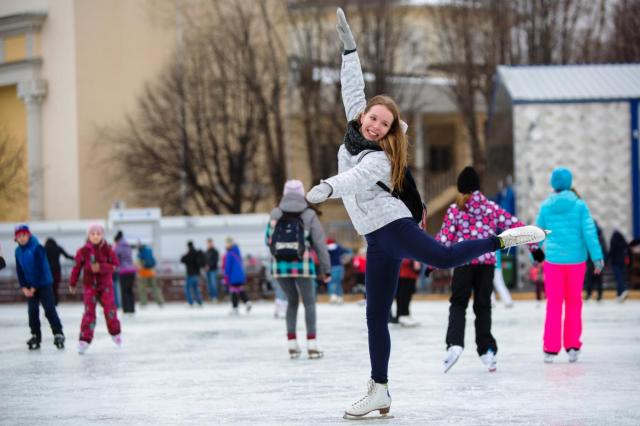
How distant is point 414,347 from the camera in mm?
13453

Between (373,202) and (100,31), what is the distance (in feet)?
130

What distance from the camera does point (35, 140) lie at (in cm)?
4528

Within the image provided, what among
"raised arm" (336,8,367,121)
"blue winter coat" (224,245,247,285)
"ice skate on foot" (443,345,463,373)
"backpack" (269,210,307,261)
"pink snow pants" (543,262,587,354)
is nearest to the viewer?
"raised arm" (336,8,367,121)

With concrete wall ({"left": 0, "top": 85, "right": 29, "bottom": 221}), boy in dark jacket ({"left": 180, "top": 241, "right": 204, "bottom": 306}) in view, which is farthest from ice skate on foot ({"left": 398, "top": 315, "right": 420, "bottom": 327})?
concrete wall ({"left": 0, "top": 85, "right": 29, "bottom": 221})

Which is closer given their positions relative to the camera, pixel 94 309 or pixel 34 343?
pixel 94 309

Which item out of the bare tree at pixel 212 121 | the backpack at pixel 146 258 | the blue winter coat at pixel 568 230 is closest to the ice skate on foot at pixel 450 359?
the blue winter coat at pixel 568 230

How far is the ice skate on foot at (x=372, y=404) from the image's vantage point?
762cm

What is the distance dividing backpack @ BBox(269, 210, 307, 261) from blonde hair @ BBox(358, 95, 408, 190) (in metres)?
4.94

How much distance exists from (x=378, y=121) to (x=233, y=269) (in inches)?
640

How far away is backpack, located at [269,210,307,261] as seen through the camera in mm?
12391

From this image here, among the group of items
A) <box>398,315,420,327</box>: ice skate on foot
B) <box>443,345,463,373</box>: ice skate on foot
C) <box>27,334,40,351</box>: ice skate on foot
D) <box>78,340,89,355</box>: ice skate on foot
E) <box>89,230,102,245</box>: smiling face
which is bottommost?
<box>398,315,420,327</box>: ice skate on foot

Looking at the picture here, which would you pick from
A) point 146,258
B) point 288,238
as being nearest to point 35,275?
point 288,238

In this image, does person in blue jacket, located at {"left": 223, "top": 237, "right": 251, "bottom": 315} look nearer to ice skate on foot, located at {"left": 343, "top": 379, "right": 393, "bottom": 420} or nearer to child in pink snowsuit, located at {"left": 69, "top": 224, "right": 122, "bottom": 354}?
child in pink snowsuit, located at {"left": 69, "top": 224, "right": 122, "bottom": 354}

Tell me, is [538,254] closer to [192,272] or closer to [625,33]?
[192,272]
